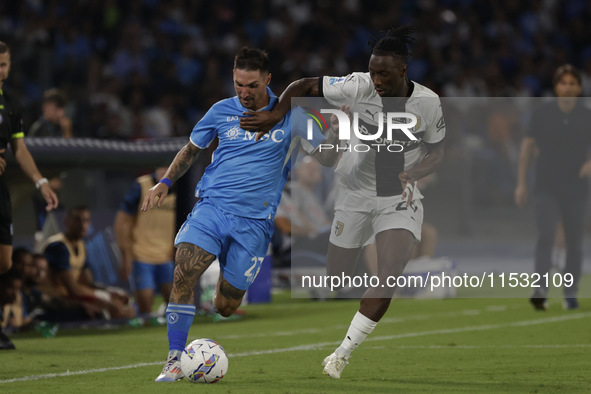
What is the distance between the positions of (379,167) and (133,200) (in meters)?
5.16

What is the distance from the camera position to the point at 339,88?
7.18 m

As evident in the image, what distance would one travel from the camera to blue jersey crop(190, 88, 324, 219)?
7.13 meters

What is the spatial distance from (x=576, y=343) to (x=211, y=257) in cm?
394

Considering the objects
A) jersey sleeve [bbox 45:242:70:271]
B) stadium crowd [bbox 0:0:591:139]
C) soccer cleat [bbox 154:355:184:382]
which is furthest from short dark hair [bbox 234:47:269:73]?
stadium crowd [bbox 0:0:591:139]

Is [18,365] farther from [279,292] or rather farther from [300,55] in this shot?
[300,55]

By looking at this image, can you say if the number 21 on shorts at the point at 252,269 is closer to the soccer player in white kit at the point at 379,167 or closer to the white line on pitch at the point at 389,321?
the soccer player in white kit at the point at 379,167

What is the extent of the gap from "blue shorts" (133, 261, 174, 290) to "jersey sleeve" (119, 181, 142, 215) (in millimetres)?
617

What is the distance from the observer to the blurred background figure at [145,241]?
12094 millimetres

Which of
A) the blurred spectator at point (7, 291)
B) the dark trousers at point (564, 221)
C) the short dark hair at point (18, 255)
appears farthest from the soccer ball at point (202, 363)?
the dark trousers at point (564, 221)

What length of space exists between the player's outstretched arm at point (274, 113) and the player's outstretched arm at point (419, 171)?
834mm

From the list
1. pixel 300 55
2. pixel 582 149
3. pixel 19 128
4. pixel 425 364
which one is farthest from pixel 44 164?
pixel 300 55

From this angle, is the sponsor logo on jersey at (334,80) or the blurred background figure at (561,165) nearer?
the sponsor logo on jersey at (334,80)

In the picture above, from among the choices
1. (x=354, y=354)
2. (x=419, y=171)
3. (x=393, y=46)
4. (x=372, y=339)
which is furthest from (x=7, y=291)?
(x=393, y=46)

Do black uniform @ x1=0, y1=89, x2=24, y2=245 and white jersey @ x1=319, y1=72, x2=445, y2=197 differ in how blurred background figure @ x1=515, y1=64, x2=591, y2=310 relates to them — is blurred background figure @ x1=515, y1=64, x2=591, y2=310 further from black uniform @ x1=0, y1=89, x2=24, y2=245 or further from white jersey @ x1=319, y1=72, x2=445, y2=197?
black uniform @ x1=0, y1=89, x2=24, y2=245
